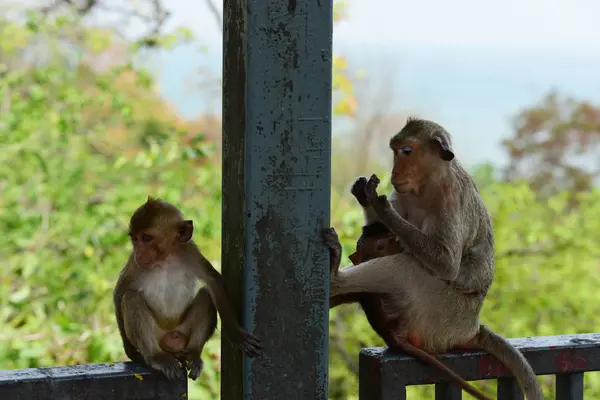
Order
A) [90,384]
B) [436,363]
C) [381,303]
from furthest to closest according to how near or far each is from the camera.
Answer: [381,303], [436,363], [90,384]

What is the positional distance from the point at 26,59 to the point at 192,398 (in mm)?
4391

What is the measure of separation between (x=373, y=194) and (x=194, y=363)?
0.72m

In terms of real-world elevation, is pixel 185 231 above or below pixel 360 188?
below

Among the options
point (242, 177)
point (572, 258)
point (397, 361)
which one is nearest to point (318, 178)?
point (242, 177)

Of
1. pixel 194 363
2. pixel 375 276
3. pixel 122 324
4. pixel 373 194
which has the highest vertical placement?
pixel 373 194

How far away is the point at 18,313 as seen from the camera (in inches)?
215

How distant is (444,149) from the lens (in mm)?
2857

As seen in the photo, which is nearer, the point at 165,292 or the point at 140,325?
the point at 140,325

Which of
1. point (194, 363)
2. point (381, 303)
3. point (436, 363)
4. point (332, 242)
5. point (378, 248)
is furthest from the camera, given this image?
point (378, 248)

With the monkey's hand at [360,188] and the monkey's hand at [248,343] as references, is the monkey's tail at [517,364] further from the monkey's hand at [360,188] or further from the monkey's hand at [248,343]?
the monkey's hand at [248,343]

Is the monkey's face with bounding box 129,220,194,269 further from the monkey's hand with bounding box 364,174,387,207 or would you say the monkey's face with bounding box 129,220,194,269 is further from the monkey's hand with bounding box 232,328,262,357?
the monkey's hand with bounding box 232,328,262,357

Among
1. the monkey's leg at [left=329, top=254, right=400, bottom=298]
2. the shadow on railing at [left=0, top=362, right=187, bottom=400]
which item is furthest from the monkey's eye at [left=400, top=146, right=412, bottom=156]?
the shadow on railing at [left=0, top=362, right=187, bottom=400]

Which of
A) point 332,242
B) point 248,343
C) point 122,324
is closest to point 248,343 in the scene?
point 248,343

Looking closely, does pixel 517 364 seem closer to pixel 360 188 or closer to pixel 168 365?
pixel 360 188
